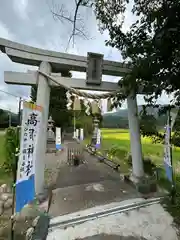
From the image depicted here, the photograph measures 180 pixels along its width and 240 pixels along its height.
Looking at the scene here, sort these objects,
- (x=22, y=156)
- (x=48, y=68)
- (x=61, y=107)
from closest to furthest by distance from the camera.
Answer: (x=22, y=156), (x=48, y=68), (x=61, y=107)

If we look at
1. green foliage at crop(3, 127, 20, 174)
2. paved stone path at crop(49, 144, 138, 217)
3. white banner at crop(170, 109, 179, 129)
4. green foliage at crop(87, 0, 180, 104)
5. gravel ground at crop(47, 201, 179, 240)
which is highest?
green foliage at crop(87, 0, 180, 104)

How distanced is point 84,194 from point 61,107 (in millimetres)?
17952

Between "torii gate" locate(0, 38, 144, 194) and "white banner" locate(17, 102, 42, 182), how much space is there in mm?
1557

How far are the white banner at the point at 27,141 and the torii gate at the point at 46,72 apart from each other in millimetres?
1557

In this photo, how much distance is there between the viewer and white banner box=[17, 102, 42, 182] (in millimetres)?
2621

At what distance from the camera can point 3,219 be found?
405 centimetres

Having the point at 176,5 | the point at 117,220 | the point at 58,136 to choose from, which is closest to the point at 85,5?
the point at 176,5

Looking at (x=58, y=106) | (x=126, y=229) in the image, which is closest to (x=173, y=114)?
(x=126, y=229)

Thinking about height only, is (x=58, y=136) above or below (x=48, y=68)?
below

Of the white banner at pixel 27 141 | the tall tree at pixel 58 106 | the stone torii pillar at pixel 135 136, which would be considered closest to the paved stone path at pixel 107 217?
the stone torii pillar at pixel 135 136

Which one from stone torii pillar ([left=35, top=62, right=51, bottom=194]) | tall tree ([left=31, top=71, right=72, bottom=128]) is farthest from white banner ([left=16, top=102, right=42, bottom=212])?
tall tree ([left=31, top=71, right=72, bottom=128])

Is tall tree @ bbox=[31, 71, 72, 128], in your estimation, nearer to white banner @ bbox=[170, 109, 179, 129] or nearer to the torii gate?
the torii gate

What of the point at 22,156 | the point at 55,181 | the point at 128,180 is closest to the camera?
the point at 22,156

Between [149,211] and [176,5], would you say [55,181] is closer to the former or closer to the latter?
[149,211]
